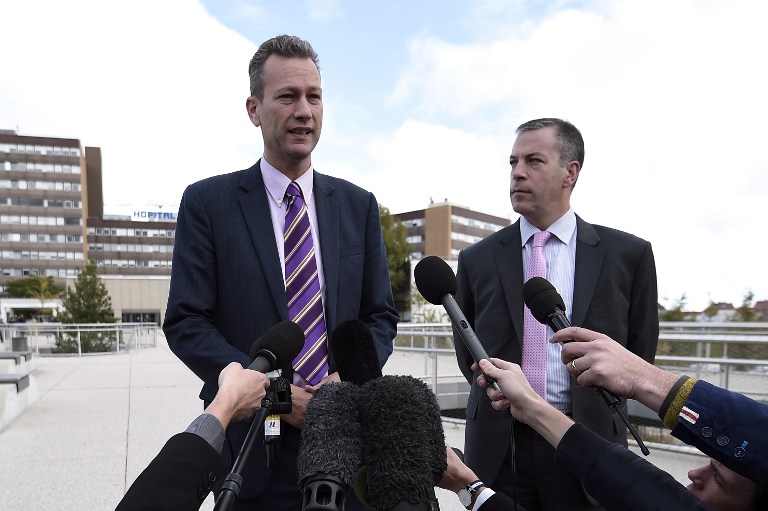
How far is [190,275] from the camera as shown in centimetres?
192

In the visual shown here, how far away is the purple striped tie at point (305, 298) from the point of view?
6.31 feet

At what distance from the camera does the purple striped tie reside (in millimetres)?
1922

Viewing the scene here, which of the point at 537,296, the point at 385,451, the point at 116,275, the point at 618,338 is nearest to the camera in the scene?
the point at 385,451


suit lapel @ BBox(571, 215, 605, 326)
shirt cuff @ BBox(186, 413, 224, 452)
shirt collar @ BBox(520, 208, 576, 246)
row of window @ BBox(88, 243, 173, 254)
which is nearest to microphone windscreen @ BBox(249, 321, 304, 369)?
shirt cuff @ BBox(186, 413, 224, 452)

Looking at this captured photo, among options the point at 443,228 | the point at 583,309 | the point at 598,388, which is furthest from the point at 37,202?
the point at 598,388

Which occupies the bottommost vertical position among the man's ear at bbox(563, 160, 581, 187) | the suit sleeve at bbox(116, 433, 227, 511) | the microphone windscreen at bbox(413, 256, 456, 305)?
the suit sleeve at bbox(116, 433, 227, 511)

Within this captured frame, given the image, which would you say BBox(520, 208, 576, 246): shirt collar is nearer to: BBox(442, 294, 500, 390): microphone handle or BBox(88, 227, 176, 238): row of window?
BBox(442, 294, 500, 390): microphone handle

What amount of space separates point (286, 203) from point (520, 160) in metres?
1.34

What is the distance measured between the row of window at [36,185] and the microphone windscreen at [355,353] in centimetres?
8725

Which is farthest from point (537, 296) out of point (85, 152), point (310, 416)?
point (85, 152)

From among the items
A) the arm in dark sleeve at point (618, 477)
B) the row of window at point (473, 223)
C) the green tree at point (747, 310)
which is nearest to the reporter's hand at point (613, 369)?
the arm in dark sleeve at point (618, 477)

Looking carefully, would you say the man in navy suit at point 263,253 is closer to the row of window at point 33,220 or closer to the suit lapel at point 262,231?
the suit lapel at point 262,231

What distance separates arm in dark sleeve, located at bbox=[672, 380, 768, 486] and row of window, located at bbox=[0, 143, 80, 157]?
88.5m

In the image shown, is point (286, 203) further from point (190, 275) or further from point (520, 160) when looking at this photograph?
point (520, 160)
